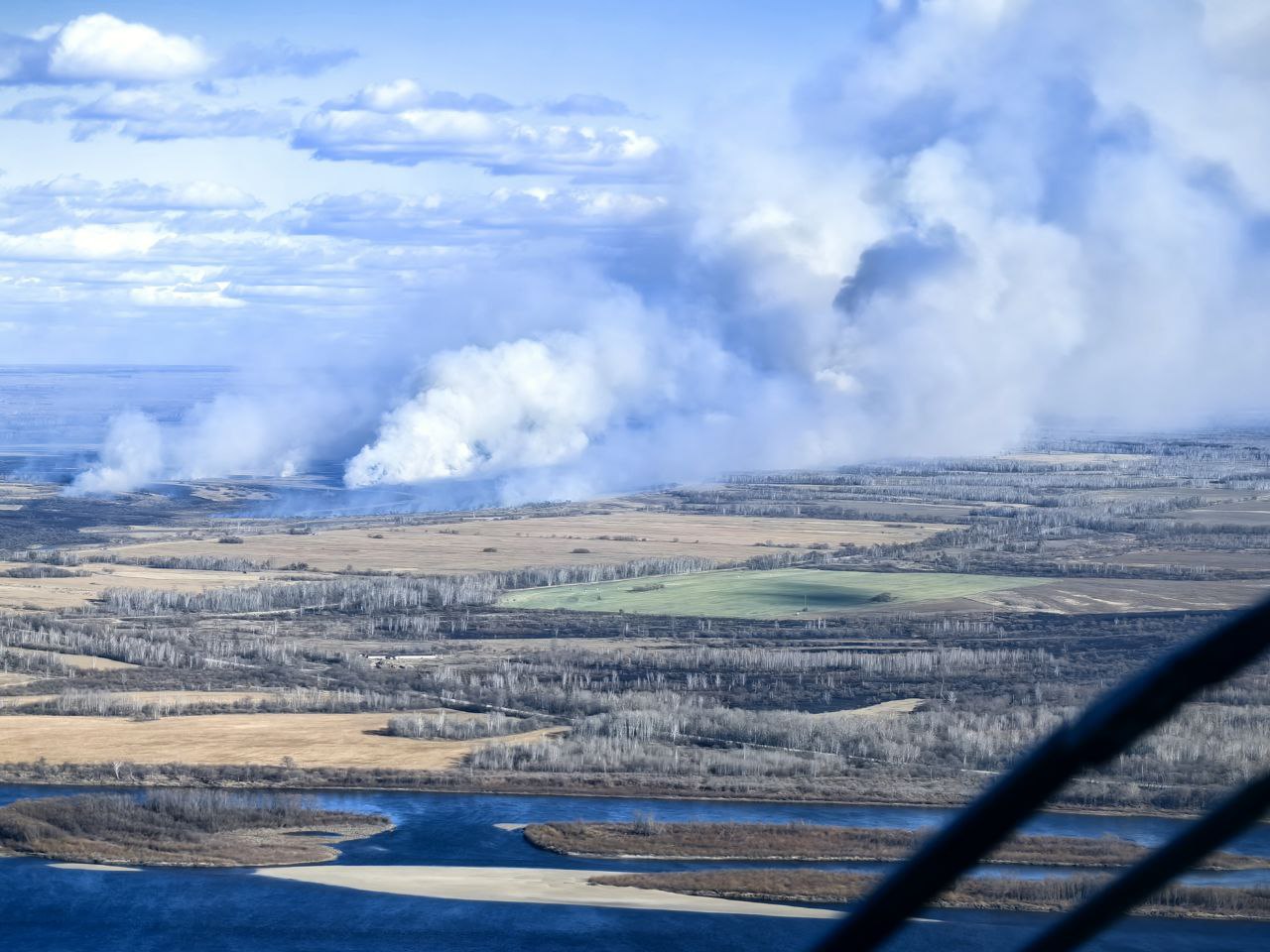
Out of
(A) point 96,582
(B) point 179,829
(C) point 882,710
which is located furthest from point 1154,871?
(A) point 96,582

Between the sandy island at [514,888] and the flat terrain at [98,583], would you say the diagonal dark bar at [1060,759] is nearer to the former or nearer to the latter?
the sandy island at [514,888]

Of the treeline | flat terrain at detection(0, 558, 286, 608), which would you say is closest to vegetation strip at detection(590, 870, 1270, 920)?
the treeline

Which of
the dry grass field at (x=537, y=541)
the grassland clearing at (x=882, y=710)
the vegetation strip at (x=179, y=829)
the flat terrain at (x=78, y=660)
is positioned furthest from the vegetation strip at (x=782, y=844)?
the dry grass field at (x=537, y=541)

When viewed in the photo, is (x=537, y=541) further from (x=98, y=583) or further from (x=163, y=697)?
(x=163, y=697)

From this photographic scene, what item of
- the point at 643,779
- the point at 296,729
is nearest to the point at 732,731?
the point at 643,779

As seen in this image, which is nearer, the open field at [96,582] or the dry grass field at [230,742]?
the dry grass field at [230,742]

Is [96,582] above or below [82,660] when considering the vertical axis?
above
